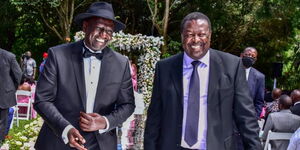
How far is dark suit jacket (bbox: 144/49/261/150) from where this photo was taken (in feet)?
10.4

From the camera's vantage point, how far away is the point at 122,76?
11.4ft

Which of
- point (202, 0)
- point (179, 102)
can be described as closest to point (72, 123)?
point (179, 102)

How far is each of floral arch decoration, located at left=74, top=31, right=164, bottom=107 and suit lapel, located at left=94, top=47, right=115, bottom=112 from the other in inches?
288

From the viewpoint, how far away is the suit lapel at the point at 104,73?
334cm

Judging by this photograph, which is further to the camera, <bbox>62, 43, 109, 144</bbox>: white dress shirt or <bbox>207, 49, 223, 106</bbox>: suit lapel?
<bbox>62, 43, 109, 144</bbox>: white dress shirt

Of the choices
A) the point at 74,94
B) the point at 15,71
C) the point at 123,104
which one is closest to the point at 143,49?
the point at 15,71

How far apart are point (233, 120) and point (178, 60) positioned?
55cm

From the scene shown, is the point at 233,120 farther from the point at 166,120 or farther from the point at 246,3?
the point at 246,3

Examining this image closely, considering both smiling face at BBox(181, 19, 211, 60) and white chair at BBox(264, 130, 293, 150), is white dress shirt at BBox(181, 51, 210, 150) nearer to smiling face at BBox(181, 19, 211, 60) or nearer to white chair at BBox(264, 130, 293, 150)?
smiling face at BBox(181, 19, 211, 60)

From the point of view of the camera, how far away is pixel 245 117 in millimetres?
3199

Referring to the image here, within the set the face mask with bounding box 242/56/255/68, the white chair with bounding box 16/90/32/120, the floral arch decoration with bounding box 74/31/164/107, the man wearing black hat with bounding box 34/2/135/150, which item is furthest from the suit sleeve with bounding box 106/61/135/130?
the white chair with bounding box 16/90/32/120

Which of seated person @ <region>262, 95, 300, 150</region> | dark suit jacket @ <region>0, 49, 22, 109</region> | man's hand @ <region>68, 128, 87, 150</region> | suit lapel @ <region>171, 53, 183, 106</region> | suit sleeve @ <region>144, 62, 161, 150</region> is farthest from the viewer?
dark suit jacket @ <region>0, 49, 22, 109</region>

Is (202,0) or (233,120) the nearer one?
(233,120)

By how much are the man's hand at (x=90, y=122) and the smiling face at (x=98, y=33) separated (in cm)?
48
